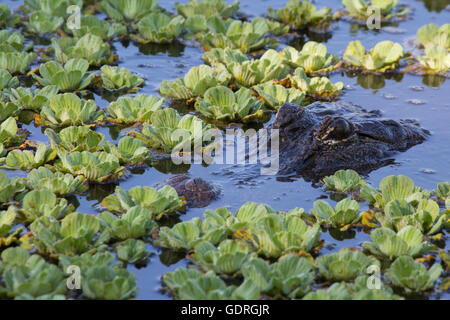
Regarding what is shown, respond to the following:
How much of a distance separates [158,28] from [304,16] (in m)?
2.40

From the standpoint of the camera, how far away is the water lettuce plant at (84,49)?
30.0ft

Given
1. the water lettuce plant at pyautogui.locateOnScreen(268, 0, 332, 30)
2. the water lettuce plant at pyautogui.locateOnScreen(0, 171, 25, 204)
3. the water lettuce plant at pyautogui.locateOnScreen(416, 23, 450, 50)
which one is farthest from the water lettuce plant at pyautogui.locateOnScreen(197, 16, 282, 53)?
the water lettuce plant at pyautogui.locateOnScreen(0, 171, 25, 204)

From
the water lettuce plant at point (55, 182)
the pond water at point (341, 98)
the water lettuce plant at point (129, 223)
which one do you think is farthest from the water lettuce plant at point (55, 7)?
the water lettuce plant at point (129, 223)

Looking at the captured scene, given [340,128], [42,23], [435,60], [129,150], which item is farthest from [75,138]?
[435,60]

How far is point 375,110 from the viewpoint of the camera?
7957 millimetres

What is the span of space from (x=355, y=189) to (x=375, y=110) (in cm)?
199

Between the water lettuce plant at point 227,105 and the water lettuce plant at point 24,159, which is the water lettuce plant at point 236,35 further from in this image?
the water lettuce plant at point 24,159

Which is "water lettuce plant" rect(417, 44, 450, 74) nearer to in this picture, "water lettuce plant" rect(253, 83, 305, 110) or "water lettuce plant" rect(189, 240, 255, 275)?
"water lettuce plant" rect(253, 83, 305, 110)

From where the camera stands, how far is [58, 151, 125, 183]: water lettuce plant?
247 inches

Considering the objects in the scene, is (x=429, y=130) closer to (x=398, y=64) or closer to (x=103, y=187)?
(x=398, y=64)

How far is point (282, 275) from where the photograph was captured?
15.6ft

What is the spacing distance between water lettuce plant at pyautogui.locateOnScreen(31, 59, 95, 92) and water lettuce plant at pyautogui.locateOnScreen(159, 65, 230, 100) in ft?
3.21

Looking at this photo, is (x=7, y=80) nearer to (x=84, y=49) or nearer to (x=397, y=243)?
(x=84, y=49)
